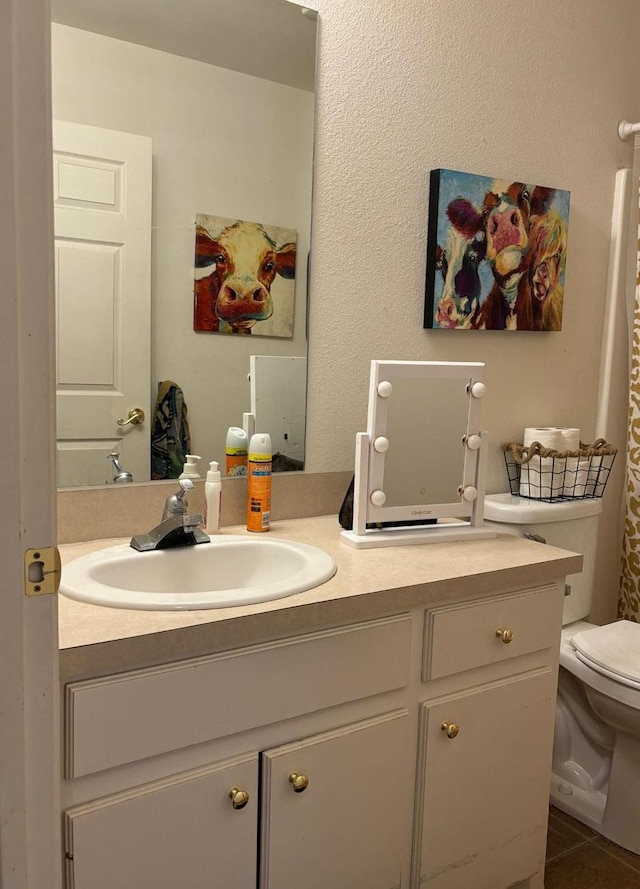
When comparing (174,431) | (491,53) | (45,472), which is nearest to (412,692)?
(174,431)

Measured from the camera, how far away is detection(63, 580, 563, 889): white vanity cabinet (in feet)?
3.65

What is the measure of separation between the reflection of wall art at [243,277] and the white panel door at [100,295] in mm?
128

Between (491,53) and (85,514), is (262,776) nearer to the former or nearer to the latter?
(85,514)

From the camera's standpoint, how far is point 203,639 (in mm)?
1144

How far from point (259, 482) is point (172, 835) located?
713 millimetres

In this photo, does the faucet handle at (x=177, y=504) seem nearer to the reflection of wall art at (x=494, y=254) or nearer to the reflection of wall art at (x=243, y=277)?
the reflection of wall art at (x=243, y=277)

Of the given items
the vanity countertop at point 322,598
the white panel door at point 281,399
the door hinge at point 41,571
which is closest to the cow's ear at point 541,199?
the white panel door at point 281,399

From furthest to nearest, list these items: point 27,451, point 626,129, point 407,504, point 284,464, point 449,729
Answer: point 626,129 → point 284,464 → point 407,504 → point 449,729 → point 27,451

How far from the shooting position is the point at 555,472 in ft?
6.84

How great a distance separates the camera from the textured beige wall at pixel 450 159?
1.83m

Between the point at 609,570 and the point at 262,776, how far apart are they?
1654 millimetres

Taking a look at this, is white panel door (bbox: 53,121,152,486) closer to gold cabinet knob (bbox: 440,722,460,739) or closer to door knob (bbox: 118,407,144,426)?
door knob (bbox: 118,407,144,426)

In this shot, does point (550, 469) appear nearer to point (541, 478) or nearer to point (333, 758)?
point (541, 478)

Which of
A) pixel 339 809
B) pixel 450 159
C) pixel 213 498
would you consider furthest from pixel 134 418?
pixel 450 159
